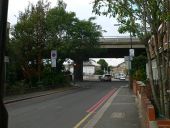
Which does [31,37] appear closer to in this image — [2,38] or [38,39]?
[38,39]

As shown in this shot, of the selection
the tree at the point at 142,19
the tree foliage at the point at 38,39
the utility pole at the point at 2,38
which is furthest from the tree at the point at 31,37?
the utility pole at the point at 2,38

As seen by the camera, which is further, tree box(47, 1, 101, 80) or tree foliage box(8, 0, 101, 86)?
tree box(47, 1, 101, 80)

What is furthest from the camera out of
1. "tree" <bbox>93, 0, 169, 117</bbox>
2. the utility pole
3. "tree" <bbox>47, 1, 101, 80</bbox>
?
"tree" <bbox>47, 1, 101, 80</bbox>

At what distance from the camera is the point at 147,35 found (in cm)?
1384

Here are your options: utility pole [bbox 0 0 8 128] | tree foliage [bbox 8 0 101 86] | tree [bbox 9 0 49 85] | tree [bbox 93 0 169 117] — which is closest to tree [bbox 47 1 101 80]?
tree foliage [bbox 8 0 101 86]

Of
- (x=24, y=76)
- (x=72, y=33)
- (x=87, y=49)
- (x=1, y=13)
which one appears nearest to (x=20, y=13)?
(x=24, y=76)

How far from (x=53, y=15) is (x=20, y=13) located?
6.54 m

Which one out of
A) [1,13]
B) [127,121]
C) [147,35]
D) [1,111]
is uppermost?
[147,35]

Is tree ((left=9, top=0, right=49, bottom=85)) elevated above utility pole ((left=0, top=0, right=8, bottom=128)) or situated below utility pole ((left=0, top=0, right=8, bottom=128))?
above

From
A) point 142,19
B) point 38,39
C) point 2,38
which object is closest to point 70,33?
point 38,39

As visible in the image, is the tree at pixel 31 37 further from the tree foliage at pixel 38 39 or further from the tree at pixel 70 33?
the tree at pixel 70 33

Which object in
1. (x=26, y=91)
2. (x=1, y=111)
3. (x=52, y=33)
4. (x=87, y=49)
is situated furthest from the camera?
(x=87, y=49)

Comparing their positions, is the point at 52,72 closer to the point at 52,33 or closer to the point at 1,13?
the point at 52,33

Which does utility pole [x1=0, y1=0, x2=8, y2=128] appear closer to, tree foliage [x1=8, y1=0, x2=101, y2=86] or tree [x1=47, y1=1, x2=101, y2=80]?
tree foliage [x1=8, y1=0, x2=101, y2=86]
